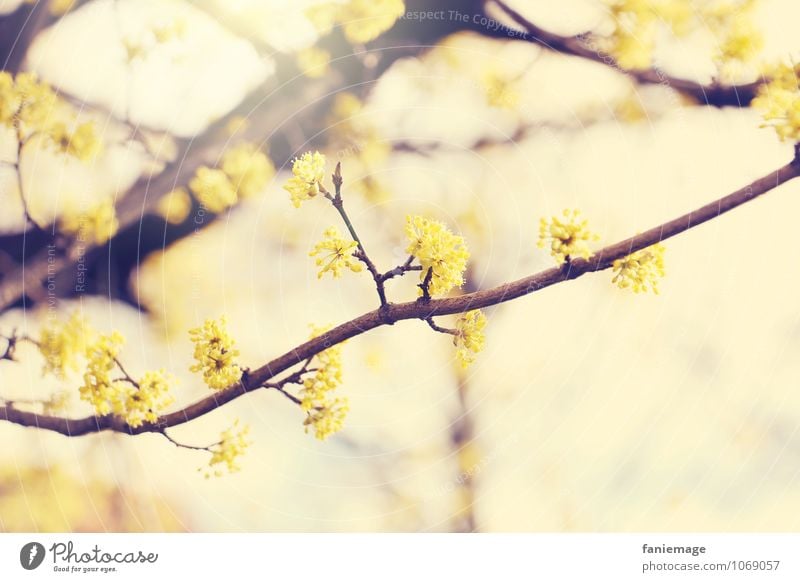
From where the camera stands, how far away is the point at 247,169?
2.91 ft

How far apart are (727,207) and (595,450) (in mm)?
375

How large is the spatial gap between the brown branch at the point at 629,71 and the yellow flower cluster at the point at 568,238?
0.21m

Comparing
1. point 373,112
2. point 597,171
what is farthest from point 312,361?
point 597,171

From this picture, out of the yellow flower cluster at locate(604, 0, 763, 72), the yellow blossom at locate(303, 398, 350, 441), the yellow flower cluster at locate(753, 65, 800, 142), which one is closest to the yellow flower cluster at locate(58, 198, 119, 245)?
the yellow blossom at locate(303, 398, 350, 441)

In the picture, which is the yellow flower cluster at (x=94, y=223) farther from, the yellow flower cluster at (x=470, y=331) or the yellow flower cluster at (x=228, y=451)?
the yellow flower cluster at (x=470, y=331)

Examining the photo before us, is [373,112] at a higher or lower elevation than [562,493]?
higher

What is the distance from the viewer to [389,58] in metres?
0.88

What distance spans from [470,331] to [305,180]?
0.96ft

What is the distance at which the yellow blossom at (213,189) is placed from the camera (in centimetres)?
89

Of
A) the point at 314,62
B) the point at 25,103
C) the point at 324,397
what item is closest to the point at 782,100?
the point at 314,62

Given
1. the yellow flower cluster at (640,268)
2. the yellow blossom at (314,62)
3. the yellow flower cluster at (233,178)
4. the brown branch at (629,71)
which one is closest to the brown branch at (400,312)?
the yellow flower cluster at (640,268)

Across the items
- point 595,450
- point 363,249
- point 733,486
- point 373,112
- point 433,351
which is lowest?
point 733,486

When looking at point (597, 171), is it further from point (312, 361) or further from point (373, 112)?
point (312, 361)

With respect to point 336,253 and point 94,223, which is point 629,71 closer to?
point 336,253
